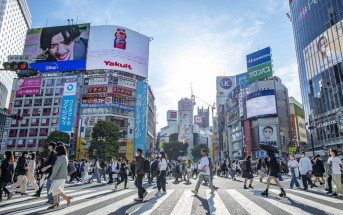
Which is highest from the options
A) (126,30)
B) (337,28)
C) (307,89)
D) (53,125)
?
(126,30)

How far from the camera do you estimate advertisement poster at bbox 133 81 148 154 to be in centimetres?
5447

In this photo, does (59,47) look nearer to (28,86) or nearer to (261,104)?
(28,86)

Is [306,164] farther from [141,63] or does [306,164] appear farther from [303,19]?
[141,63]

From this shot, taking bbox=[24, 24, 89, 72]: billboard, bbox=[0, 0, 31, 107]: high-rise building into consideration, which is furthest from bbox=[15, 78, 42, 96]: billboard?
bbox=[0, 0, 31, 107]: high-rise building

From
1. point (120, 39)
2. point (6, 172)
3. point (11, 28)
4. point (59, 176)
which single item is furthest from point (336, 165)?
point (11, 28)

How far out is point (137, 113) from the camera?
56.3 meters

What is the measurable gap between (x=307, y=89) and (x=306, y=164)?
41.1 meters

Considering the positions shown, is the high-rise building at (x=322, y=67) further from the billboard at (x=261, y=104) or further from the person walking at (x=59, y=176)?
the person walking at (x=59, y=176)

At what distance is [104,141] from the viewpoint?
41219 mm

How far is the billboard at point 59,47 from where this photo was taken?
5659cm

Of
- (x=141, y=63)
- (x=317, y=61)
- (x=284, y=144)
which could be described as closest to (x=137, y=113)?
(x=141, y=63)

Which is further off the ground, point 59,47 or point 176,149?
point 59,47

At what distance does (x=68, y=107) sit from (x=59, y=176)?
51.7 meters

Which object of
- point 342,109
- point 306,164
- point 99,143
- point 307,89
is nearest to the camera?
point 306,164
